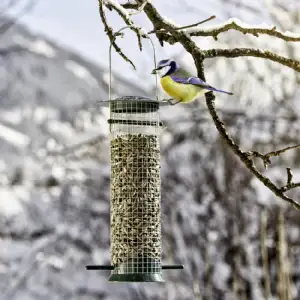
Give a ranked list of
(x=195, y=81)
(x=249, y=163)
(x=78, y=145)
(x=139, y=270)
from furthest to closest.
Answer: (x=78, y=145), (x=139, y=270), (x=195, y=81), (x=249, y=163)

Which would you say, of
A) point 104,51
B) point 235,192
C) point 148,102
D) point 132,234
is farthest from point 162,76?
point 104,51

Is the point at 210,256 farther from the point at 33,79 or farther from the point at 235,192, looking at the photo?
the point at 33,79

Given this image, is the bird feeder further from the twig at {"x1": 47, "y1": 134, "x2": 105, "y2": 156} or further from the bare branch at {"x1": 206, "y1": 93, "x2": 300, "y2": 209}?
the twig at {"x1": 47, "y1": 134, "x2": 105, "y2": 156}

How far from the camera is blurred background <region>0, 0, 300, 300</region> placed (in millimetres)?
7098

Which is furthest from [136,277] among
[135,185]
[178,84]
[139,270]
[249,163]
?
[178,84]

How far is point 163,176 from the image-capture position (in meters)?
7.59

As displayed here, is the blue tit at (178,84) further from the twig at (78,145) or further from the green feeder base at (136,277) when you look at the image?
the twig at (78,145)

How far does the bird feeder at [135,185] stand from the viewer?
2.89 m

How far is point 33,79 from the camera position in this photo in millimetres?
7539

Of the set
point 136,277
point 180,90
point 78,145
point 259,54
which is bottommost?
point 136,277

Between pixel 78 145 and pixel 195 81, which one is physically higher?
pixel 78 145

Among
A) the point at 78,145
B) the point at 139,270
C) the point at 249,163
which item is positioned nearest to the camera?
the point at 249,163

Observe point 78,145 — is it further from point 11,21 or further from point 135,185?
point 135,185

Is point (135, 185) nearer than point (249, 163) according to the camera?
No
